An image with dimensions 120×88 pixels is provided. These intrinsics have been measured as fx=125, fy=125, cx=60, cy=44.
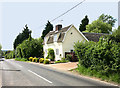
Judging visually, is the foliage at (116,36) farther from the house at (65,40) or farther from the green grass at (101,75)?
the house at (65,40)

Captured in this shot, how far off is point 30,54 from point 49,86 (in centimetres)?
3203

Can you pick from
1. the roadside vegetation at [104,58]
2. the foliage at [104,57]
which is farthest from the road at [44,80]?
the foliage at [104,57]

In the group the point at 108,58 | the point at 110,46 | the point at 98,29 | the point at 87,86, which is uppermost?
the point at 98,29

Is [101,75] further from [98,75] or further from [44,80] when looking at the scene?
[44,80]

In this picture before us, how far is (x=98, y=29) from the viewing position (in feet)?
173

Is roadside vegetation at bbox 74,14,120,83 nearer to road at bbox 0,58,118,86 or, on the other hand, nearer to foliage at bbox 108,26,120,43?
foliage at bbox 108,26,120,43

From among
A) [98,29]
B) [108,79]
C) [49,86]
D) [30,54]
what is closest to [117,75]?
[108,79]

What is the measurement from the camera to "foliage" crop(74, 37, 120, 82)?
9.19 metres

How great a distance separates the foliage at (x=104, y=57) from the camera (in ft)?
30.1

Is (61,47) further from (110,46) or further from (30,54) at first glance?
(110,46)

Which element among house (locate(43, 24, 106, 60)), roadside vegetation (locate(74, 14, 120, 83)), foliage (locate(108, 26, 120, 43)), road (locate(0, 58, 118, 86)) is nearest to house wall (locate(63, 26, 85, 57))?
house (locate(43, 24, 106, 60))

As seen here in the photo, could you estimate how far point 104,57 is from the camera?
9.95 m

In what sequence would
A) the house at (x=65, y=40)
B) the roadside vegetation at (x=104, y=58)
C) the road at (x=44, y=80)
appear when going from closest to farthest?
the road at (x=44, y=80) → the roadside vegetation at (x=104, y=58) → the house at (x=65, y=40)

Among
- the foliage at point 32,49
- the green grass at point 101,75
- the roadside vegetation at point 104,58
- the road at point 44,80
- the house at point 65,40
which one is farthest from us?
the foliage at point 32,49
